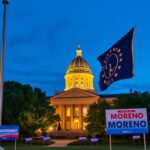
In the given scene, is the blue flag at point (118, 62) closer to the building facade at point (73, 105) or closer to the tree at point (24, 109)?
the tree at point (24, 109)

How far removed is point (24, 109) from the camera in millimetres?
67125

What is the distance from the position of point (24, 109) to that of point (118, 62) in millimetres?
48921

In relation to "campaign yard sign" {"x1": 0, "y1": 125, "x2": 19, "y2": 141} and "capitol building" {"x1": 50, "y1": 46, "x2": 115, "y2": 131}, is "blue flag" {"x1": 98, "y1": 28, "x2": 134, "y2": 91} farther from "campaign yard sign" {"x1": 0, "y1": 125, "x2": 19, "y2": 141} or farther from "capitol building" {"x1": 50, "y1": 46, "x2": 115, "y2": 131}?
"capitol building" {"x1": 50, "y1": 46, "x2": 115, "y2": 131}

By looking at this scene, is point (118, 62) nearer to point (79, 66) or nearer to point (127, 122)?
point (127, 122)

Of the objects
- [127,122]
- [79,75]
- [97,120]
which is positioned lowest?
[127,122]

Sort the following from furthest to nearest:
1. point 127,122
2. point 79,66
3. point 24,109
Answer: point 79,66, point 24,109, point 127,122

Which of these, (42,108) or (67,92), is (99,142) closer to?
(42,108)

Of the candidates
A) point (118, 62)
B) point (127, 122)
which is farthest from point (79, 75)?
point (127, 122)

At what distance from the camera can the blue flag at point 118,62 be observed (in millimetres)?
19766

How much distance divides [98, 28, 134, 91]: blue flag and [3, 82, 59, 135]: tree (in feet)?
147

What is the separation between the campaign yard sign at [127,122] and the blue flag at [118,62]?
6.89 feet

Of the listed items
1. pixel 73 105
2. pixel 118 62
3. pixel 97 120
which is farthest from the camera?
pixel 73 105

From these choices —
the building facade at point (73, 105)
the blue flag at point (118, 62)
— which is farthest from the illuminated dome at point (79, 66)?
the blue flag at point (118, 62)

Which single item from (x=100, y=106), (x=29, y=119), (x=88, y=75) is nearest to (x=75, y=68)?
(x=88, y=75)
